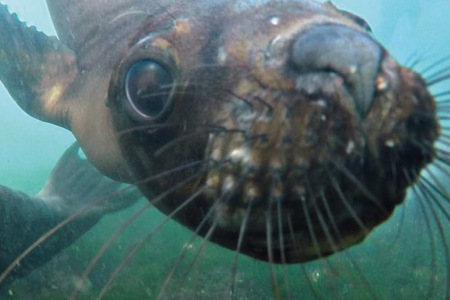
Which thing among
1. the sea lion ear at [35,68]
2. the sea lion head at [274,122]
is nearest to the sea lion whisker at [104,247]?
the sea lion head at [274,122]

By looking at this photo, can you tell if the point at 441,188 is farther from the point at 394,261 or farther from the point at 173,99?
the point at 394,261

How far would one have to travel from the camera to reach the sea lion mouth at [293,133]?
1362 millimetres

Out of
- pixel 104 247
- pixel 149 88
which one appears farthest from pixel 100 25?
pixel 104 247

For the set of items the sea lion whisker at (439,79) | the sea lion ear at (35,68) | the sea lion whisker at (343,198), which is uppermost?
the sea lion whisker at (439,79)

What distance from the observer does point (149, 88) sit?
6.52ft

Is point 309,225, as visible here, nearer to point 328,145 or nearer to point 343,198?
point 343,198

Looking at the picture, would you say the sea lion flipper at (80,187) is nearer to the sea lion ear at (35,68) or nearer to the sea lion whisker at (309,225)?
the sea lion ear at (35,68)

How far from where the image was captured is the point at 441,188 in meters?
1.57

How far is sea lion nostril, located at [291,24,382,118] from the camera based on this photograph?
1328mm

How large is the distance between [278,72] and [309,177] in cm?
35

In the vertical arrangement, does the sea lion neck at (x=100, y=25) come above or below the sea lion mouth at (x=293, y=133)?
below

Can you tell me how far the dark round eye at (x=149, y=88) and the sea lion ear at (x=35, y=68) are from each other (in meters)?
2.62

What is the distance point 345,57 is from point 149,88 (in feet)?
2.93

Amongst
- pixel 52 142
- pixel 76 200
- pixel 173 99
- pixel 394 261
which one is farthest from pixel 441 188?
pixel 52 142
